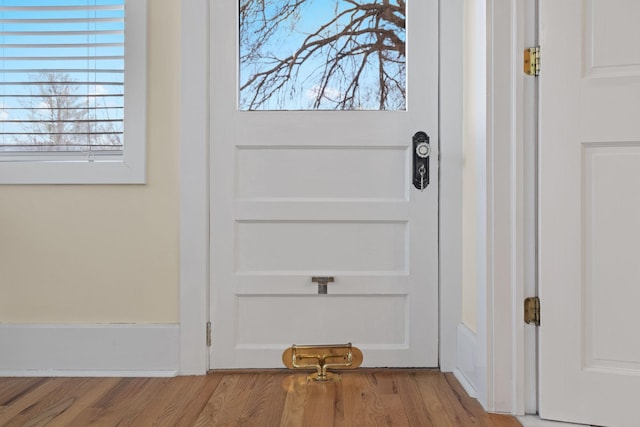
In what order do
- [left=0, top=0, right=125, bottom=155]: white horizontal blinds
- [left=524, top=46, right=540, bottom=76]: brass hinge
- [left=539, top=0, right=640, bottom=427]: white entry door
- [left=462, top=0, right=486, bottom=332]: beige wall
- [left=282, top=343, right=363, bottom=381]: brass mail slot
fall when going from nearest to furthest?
1. [left=539, top=0, right=640, bottom=427]: white entry door
2. [left=524, top=46, right=540, bottom=76]: brass hinge
3. [left=462, top=0, right=486, bottom=332]: beige wall
4. [left=282, top=343, right=363, bottom=381]: brass mail slot
5. [left=0, top=0, right=125, bottom=155]: white horizontal blinds

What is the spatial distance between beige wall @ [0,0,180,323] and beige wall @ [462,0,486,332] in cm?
107

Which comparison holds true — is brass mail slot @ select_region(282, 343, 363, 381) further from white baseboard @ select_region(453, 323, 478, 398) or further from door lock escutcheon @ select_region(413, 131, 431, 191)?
door lock escutcheon @ select_region(413, 131, 431, 191)

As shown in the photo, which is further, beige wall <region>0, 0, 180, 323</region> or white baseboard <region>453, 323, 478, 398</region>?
beige wall <region>0, 0, 180, 323</region>

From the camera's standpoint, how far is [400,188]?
229 centimetres

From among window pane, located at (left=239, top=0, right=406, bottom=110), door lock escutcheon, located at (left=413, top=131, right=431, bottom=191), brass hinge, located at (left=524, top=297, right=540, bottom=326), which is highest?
window pane, located at (left=239, top=0, right=406, bottom=110)

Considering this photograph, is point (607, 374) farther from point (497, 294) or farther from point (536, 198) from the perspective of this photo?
point (536, 198)

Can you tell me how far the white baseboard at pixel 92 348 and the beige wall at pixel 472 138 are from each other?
108 centimetres

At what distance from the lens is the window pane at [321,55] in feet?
7.58

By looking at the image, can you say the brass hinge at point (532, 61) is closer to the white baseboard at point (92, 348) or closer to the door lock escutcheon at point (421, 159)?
the door lock escutcheon at point (421, 159)

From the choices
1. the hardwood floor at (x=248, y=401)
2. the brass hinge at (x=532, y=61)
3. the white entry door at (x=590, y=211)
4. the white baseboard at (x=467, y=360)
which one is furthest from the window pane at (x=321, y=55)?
the hardwood floor at (x=248, y=401)

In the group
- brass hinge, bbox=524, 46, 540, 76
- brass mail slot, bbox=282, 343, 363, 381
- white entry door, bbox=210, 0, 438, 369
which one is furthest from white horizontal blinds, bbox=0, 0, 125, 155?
brass hinge, bbox=524, 46, 540, 76

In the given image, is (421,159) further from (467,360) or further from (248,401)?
(248,401)

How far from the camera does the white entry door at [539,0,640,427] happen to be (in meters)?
1.68

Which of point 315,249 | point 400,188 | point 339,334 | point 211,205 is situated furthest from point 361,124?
point 339,334
